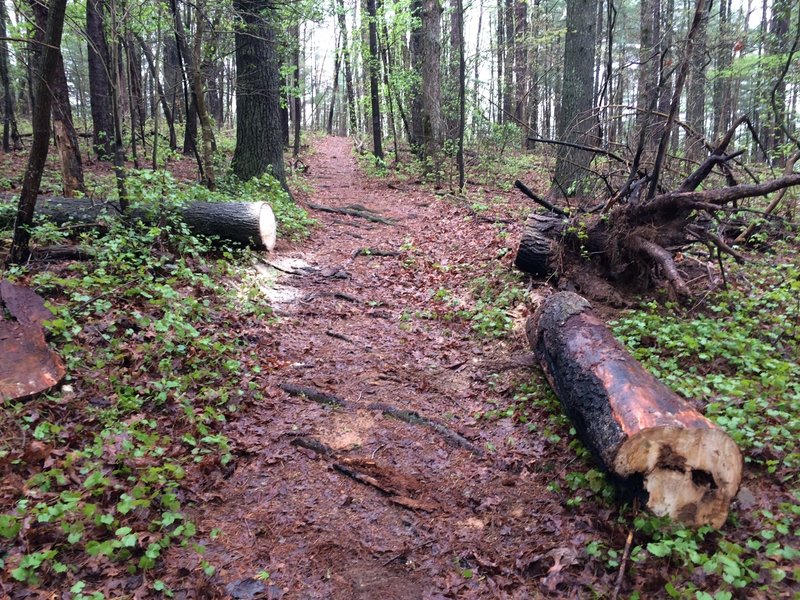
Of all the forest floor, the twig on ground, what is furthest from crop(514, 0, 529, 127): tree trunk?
the twig on ground

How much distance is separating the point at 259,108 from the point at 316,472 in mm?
9398

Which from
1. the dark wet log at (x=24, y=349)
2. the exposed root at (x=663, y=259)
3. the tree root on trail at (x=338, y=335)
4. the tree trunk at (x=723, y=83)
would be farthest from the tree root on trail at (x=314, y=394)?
the tree trunk at (x=723, y=83)

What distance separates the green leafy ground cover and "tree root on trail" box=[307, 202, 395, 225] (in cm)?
579

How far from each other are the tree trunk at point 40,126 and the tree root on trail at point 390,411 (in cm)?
353

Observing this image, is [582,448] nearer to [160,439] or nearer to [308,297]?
[160,439]

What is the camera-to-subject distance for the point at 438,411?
486 centimetres

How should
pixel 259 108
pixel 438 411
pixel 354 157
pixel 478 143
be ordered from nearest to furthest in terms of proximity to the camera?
pixel 438 411, pixel 259 108, pixel 478 143, pixel 354 157

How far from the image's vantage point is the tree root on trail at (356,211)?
41.1 ft

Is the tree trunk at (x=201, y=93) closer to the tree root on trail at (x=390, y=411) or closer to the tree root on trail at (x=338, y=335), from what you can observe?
the tree root on trail at (x=338, y=335)

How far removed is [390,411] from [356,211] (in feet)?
29.6

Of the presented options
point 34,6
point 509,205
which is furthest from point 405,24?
point 34,6

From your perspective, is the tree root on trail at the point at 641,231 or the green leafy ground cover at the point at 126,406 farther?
the tree root on trail at the point at 641,231

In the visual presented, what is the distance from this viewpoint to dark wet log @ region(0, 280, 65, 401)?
388 cm

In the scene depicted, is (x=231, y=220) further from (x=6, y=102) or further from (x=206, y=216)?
(x=6, y=102)
